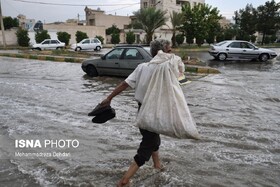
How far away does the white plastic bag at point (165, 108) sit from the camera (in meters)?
3.29

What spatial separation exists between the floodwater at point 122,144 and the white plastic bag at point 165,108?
2.88 feet

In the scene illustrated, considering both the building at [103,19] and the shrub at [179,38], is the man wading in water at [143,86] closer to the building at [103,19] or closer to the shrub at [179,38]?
the shrub at [179,38]

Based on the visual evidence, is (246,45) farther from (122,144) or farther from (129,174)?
(129,174)

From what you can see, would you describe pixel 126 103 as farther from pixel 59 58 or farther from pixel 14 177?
pixel 59 58

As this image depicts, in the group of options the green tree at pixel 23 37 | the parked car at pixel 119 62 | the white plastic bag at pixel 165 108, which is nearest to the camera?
the white plastic bag at pixel 165 108

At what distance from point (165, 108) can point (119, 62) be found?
9.02m

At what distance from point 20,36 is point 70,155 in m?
40.3

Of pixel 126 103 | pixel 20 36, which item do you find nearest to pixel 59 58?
pixel 126 103

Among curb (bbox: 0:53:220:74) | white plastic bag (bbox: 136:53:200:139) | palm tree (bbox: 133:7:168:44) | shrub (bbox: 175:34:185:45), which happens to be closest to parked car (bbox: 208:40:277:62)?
curb (bbox: 0:53:220:74)

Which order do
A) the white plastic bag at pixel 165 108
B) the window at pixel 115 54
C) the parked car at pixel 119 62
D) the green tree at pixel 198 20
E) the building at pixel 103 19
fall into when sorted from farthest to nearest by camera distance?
the building at pixel 103 19 < the green tree at pixel 198 20 < the window at pixel 115 54 < the parked car at pixel 119 62 < the white plastic bag at pixel 165 108

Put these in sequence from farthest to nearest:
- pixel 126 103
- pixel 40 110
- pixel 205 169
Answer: pixel 126 103 < pixel 40 110 < pixel 205 169

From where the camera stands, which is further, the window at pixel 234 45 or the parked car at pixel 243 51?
the window at pixel 234 45

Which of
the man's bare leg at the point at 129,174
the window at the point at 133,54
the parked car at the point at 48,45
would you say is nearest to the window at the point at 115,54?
the window at the point at 133,54

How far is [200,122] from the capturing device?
21.4 feet
